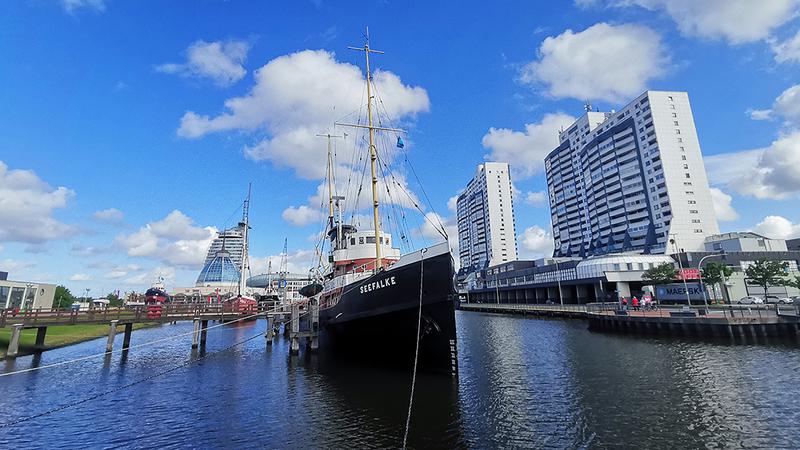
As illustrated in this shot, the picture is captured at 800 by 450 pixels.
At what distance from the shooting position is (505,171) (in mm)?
188625

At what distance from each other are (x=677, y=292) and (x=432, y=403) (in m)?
54.7

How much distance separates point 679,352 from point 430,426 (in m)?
21.8

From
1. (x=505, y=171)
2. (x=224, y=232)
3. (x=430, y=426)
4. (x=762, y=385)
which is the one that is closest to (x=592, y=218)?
(x=505, y=171)

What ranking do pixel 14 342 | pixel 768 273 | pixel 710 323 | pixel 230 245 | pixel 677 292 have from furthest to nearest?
pixel 230 245, pixel 677 292, pixel 768 273, pixel 710 323, pixel 14 342

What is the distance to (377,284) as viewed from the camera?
63.2 ft

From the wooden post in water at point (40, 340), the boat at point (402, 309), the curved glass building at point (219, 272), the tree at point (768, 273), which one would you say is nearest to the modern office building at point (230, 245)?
the curved glass building at point (219, 272)

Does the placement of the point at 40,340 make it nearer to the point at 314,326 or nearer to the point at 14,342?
the point at 14,342

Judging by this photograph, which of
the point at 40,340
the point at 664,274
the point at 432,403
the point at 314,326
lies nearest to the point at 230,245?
the point at 40,340

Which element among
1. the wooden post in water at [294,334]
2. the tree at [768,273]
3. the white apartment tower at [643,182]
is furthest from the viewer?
the white apartment tower at [643,182]

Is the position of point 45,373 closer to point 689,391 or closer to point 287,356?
point 287,356

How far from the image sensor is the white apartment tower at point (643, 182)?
9775cm

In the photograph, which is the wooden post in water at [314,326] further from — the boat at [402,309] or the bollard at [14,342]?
the bollard at [14,342]

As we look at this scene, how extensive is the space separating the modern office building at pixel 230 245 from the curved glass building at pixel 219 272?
5.61 m

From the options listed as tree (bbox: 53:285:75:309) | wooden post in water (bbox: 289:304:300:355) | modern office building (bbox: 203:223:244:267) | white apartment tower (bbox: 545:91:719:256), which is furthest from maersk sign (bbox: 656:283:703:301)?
modern office building (bbox: 203:223:244:267)
